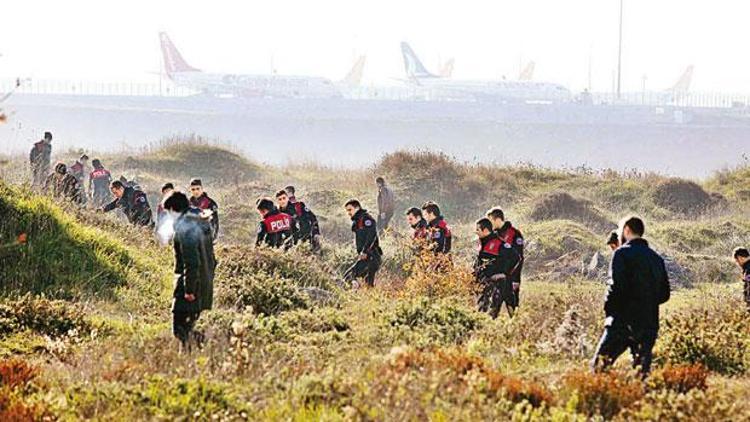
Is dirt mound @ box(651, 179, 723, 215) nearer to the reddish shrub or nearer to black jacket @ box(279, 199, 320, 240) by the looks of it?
black jacket @ box(279, 199, 320, 240)

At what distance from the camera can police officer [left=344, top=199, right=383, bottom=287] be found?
51.3ft

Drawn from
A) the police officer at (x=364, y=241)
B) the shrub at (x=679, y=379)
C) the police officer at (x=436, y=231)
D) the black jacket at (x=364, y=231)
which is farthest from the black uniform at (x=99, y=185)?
the shrub at (x=679, y=379)

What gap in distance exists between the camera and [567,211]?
31297mm

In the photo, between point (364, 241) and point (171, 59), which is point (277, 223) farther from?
point (171, 59)

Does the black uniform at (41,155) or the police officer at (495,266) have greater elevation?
the black uniform at (41,155)

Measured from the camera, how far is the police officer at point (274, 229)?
15.8 m

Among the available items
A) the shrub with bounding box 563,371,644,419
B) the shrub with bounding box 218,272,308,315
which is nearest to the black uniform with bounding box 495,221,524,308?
the shrub with bounding box 218,272,308,315

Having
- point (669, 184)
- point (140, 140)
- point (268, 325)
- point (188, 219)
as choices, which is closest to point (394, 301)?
point (268, 325)

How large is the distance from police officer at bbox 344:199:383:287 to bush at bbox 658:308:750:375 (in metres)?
5.81

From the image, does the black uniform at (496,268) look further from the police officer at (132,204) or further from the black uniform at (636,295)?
the police officer at (132,204)

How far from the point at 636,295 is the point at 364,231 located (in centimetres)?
775

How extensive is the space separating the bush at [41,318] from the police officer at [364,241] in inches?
193

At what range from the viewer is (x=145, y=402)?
731 centimetres

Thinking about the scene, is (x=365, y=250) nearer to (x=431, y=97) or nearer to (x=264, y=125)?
(x=264, y=125)
